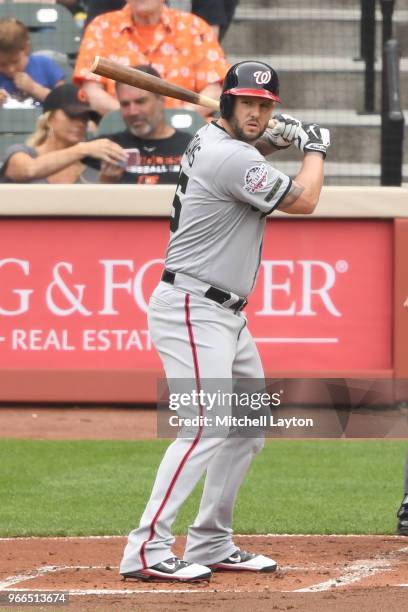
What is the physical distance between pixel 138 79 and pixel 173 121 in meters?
4.93

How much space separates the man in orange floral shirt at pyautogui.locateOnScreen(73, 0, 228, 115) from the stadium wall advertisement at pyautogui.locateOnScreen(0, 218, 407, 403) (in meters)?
1.21

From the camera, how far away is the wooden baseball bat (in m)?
5.40

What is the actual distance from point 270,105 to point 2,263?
5.52 metres

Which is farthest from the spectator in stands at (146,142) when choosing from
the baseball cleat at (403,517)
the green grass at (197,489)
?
the baseball cleat at (403,517)

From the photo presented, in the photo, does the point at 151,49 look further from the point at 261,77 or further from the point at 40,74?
the point at 261,77

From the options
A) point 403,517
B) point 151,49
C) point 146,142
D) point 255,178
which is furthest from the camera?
point 151,49

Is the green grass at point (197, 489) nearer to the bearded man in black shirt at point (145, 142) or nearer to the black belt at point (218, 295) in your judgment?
the black belt at point (218, 295)

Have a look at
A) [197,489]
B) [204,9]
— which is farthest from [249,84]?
[204,9]

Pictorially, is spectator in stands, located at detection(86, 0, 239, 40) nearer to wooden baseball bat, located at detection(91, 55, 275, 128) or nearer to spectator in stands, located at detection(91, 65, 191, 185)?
spectator in stands, located at detection(91, 65, 191, 185)

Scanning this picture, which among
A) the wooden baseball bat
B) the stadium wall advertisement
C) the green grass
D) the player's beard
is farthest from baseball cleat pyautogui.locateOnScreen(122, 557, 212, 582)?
the stadium wall advertisement

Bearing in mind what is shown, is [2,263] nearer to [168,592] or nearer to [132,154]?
[132,154]

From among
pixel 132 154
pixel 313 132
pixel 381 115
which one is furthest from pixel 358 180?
pixel 313 132

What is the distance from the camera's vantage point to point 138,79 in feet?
18.3

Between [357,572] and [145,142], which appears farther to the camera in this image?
[145,142]
